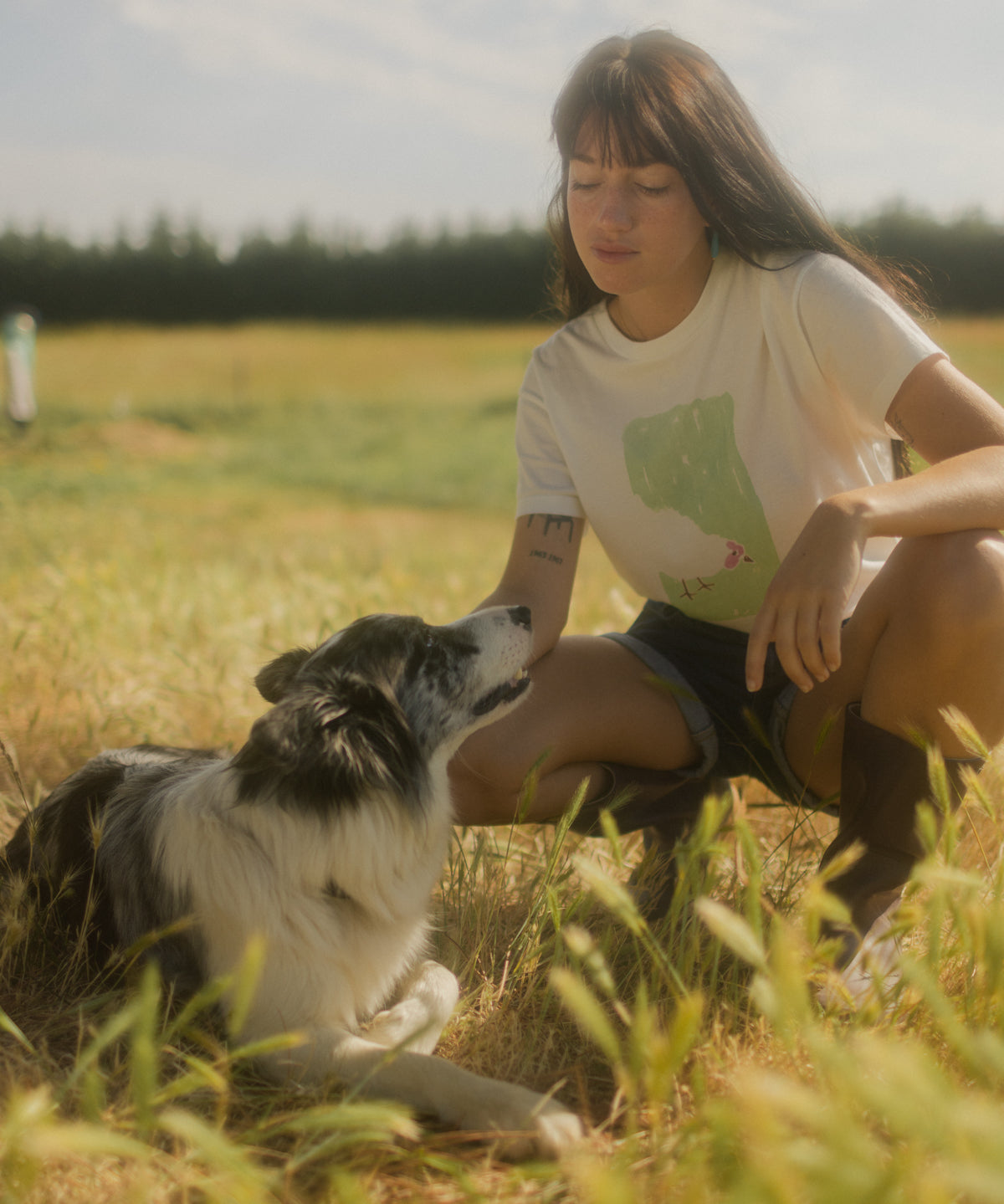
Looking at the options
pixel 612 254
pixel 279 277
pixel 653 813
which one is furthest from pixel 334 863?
pixel 279 277

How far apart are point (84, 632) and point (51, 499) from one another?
5198 mm

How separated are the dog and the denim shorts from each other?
19.7 inches

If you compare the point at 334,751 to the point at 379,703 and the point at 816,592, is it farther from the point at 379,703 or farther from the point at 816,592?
the point at 816,592

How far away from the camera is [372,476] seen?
1712 centimetres

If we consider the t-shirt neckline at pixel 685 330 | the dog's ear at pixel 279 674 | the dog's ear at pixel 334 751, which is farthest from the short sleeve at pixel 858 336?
the dog's ear at pixel 279 674

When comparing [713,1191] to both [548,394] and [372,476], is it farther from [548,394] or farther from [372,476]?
[372,476]

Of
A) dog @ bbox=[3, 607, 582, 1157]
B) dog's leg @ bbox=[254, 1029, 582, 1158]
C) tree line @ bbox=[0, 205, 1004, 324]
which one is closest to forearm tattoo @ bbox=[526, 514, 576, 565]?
dog @ bbox=[3, 607, 582, 1157]

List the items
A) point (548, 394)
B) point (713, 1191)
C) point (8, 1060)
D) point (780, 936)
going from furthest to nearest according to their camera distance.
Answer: point (548, 394) → point (8, 1060) → point (713, 1191) → point (780, 936)

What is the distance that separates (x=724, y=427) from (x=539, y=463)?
583 millimetres

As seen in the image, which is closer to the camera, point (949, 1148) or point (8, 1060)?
point (949, 1148)

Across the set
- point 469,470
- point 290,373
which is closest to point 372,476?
point 469,470

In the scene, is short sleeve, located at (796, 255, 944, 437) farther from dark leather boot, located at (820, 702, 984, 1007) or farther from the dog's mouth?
the dog's mouth

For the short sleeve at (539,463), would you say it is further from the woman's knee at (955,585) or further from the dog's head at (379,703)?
the woman's knee at (955,585)

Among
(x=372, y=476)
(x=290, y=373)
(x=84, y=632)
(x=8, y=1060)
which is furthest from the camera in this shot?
(x=290, y=373)
